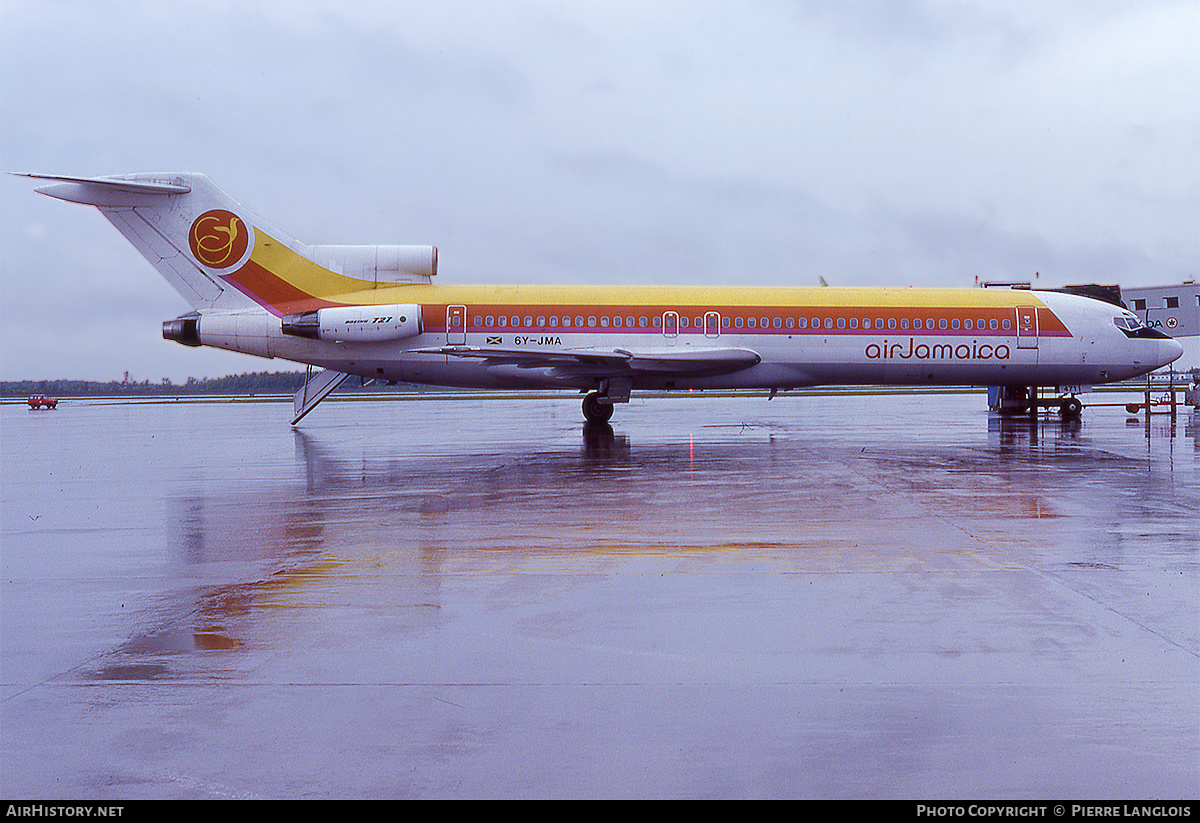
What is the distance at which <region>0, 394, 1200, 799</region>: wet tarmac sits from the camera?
138 inches

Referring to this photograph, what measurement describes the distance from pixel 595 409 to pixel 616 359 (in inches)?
106

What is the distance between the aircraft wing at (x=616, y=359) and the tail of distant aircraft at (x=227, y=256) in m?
2.61

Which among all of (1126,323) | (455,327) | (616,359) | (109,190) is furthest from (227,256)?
(1126,323)

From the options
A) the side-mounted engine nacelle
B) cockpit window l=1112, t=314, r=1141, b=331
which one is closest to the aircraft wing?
the side-mounted engine nacelle

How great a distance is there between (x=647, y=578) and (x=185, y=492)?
7.95m

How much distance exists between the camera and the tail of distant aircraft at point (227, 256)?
22141mm

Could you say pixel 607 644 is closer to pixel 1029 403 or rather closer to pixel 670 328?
pixel 670 328

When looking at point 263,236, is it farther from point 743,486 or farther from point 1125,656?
point 1125,656

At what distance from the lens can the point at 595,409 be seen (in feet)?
76.3

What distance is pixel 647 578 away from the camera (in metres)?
6.70

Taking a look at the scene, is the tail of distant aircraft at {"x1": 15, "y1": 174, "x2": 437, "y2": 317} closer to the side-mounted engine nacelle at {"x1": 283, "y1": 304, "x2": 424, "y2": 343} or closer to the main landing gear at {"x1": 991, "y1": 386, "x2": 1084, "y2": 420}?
the side-mounted engine nacelle at {"x1": 283, "y1": 304, "x2": 424, "y2": 343}

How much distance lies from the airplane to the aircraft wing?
58mm

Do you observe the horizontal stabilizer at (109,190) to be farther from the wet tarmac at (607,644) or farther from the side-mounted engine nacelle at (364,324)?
the wet tarmac at (607,644)
